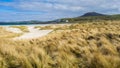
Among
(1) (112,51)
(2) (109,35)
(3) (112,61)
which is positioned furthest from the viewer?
(2) (109,35)

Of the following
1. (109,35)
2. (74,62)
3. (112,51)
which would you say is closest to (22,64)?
(74,62)

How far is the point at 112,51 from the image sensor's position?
27.4 feet

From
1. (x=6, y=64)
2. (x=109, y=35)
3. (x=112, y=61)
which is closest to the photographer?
(x=112, y=61)

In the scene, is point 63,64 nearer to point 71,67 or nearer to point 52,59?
point 71,67

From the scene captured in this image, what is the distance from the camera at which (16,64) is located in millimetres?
7016

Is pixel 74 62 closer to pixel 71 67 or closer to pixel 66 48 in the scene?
pixel 71 67

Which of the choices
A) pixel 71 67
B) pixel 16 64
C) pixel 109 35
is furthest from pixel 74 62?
pixel 109 35

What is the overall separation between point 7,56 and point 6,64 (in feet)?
2.02

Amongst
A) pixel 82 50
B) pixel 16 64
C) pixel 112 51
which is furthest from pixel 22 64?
pixel 112 51

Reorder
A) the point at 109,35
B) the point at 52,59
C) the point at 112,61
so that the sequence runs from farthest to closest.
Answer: the point at 109,35 → the point at 52,59 → the point at 112,61

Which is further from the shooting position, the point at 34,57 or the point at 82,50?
the point at 82,50

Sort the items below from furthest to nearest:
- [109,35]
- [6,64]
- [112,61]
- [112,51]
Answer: [109,35]
[112,51]
[6,64]
[112,61]

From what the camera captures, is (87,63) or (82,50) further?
(82,50)

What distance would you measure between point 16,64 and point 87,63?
6.64 ft
